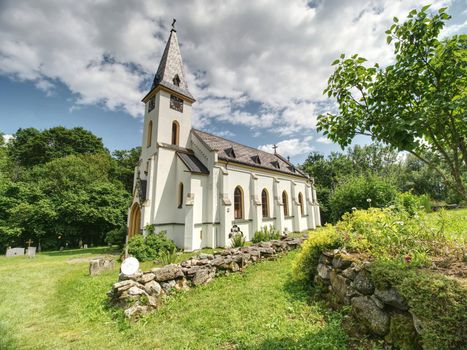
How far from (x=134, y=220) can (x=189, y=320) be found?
1259 centimetres

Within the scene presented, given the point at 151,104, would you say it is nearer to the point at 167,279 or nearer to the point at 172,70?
the point at 172,70

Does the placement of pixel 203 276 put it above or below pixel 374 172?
below

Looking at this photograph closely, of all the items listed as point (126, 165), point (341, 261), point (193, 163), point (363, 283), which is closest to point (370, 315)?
point (363, 283)

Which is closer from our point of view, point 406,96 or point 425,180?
point 406,96

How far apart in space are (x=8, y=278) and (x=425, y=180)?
50.3 metres

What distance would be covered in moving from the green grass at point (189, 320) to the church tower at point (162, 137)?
7.44 meters

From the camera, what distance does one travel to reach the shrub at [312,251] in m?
5.83

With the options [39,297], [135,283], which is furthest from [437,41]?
[39,297]

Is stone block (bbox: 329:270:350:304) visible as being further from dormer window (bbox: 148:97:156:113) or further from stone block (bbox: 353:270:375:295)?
dormer window (bbox: 148:97:156:113)

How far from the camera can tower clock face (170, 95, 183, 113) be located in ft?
56.8

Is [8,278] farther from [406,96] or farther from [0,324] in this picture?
[406,96]

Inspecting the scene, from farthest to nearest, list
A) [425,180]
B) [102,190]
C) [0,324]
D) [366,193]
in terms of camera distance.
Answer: [425,180] < [102,190] < [366,193] < [0,324]

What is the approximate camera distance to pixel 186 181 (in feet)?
49.2

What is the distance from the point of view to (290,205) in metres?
22.9
